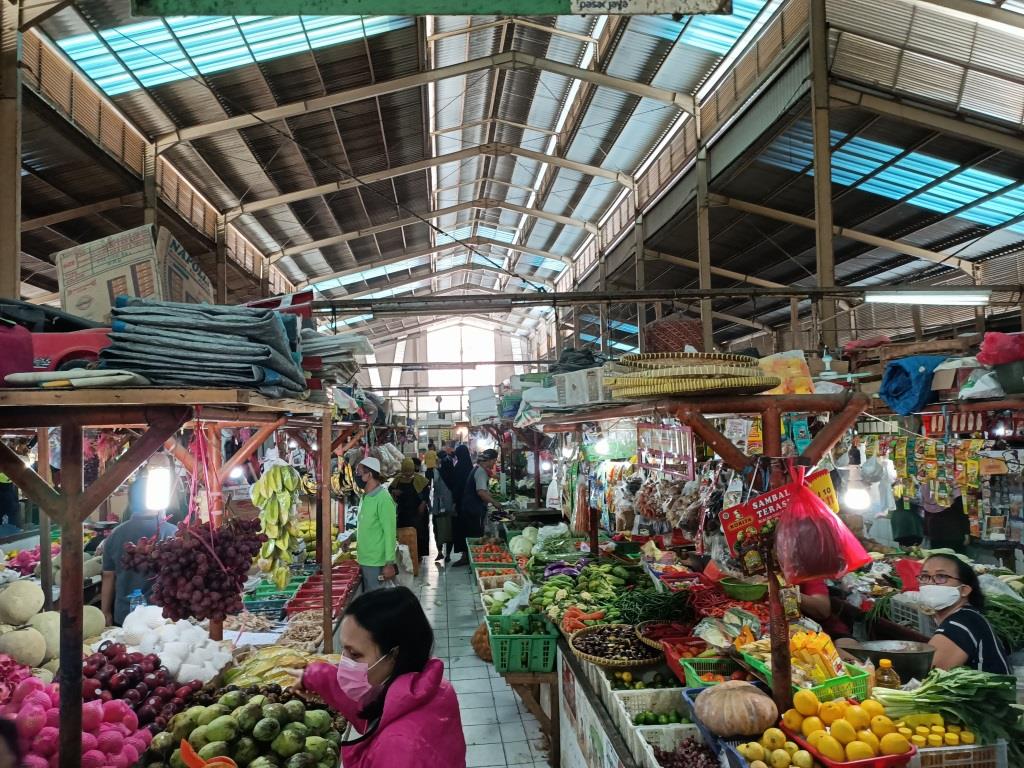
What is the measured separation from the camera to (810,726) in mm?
2445

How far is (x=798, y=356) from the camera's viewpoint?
3.47 m

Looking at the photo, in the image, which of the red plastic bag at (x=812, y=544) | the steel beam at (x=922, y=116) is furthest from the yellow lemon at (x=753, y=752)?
the steel beam at (x=922, y=116)

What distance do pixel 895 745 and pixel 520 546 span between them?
5.36 m

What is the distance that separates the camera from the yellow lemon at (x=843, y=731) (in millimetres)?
2365

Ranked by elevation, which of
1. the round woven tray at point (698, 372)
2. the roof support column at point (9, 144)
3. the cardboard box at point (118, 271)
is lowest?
the round woven tray at point (698, 372)

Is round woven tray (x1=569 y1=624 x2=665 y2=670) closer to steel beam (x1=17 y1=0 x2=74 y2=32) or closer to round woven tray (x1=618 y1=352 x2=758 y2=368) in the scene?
round woven tray (x1=618 y1=352 x2=758 y2=368)

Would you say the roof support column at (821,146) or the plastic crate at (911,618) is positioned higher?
the roof support column at (821,146)

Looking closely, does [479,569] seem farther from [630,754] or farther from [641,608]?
[630,754]

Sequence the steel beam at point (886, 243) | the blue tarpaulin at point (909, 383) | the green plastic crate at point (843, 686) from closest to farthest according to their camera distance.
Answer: the green plastic crate at point (843, 686) < the blue tarpaulin at point (909, 383) < the steel beam at point (886, 243)

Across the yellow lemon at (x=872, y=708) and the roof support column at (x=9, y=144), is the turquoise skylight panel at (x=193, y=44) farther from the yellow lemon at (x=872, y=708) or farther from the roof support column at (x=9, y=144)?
the yellow lemon at (x=872, y=708)

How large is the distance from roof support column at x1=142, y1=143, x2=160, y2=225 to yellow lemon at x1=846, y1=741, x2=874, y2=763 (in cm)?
813

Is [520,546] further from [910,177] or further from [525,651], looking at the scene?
[910,177]

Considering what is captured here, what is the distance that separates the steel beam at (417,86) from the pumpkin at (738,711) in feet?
25.8

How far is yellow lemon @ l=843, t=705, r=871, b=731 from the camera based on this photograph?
2.44 m
